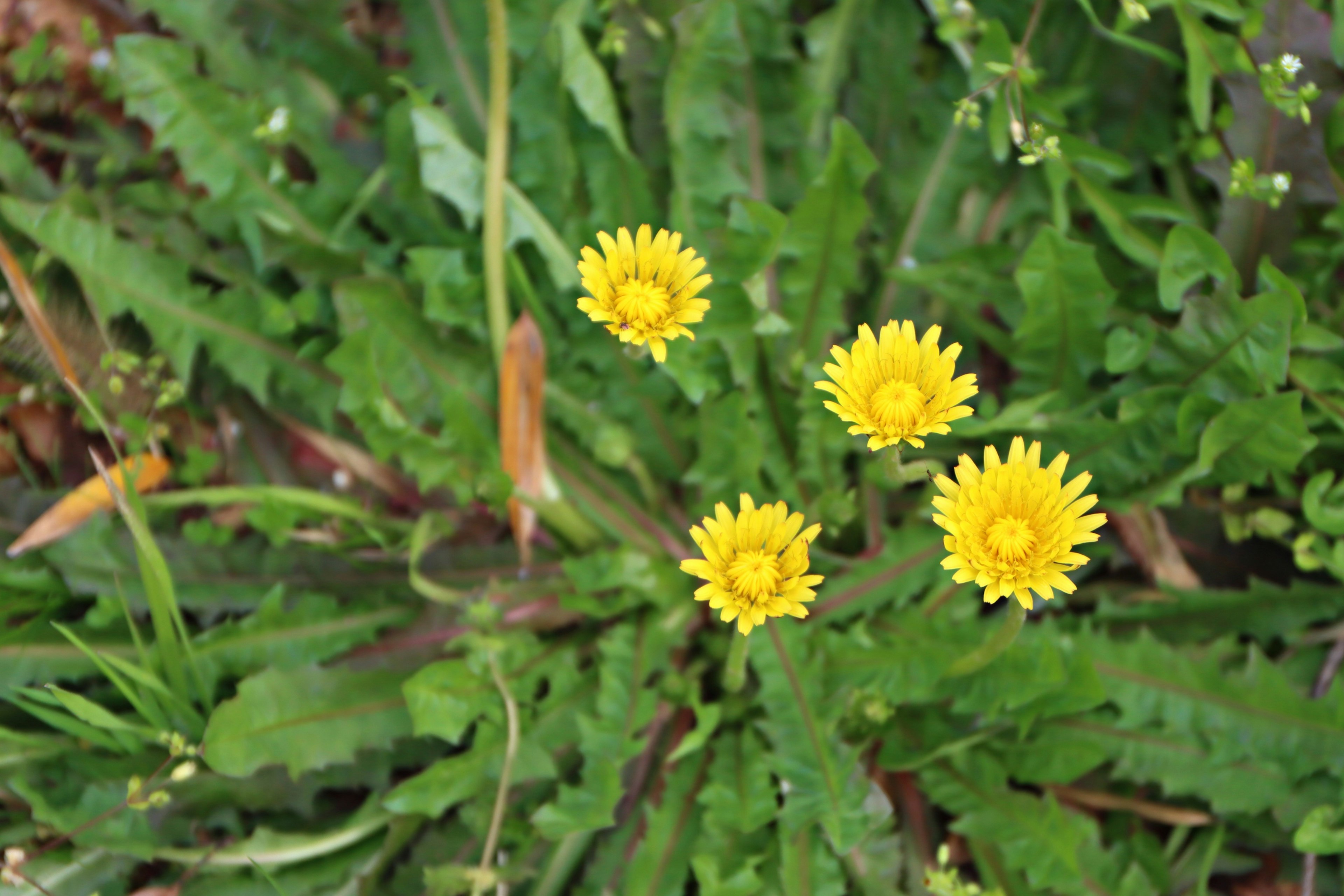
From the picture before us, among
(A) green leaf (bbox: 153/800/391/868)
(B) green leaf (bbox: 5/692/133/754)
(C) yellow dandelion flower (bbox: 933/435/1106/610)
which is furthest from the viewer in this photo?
(A) green leaf (bbox: 153/800/391/868)

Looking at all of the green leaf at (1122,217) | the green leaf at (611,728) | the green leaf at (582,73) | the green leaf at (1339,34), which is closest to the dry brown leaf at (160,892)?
the green leaf at (611,728)

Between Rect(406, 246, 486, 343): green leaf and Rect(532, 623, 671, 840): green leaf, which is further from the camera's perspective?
Rect(406, 246, 486, 343): green leaf

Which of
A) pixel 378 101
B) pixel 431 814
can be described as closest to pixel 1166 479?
pixel 431 814

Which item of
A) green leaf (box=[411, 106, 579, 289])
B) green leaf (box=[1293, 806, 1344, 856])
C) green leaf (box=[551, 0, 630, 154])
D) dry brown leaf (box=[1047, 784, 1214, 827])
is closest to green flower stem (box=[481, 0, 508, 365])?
green leaf (box=[411, 106, 579, 289])

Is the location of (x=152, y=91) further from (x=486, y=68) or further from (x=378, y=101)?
(x=486, y=68)

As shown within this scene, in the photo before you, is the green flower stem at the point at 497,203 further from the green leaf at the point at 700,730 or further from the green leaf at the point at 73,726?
the green leaf at the point at 73,726

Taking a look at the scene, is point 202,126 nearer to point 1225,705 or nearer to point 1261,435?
point 1261,435

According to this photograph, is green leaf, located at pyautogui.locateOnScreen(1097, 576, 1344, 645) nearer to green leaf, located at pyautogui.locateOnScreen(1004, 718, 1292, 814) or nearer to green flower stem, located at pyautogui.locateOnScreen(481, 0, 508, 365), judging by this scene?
green leaf, located at pyautogui.locateOnScreen(1004, 718, 1292, 814)

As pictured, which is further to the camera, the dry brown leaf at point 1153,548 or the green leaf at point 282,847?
the dry brown leaf at point 1153,548
